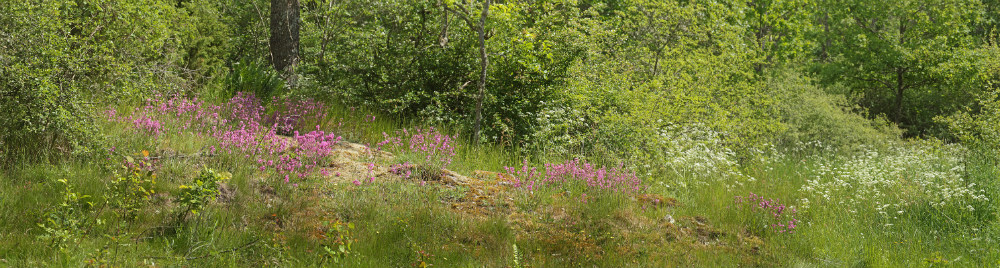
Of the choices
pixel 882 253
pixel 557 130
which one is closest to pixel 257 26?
pixel 557 130

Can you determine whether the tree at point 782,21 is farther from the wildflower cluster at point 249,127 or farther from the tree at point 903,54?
the wildflower cluster at point 249,127

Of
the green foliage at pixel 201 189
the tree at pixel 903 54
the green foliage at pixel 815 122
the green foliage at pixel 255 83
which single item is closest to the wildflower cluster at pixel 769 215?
the green foliage at pixel 201 189

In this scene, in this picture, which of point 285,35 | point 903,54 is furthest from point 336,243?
point 903,54

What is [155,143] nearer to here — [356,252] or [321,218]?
[321,218]

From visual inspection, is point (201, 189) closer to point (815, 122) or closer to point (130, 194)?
point (130, 194)

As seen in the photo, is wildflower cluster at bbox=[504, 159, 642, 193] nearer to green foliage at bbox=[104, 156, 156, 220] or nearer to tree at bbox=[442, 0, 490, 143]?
tree at bbox=[442, 0, 490, 143]

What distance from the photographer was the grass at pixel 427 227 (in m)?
4.54

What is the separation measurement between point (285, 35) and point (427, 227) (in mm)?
6650

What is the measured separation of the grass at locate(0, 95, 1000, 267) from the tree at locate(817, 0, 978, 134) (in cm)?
1468

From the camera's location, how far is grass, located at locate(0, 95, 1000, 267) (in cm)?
454

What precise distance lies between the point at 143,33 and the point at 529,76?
4.99 meters

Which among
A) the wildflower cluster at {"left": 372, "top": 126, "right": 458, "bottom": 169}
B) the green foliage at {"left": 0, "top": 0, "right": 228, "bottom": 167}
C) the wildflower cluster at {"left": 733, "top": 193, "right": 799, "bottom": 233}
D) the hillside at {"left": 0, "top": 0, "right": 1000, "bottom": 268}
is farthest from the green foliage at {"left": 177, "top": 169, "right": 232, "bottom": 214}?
the wildflower cluster at {"left": 733, "top": 193, "right": 799, "bottom": 233}

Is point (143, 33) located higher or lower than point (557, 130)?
higher

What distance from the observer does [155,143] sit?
6.32m
